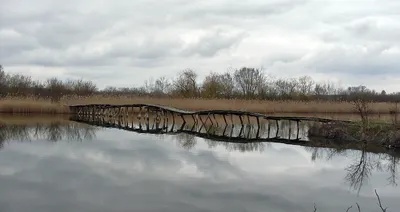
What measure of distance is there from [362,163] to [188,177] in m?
4.15

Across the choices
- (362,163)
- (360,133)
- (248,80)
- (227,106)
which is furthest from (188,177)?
(248,80)

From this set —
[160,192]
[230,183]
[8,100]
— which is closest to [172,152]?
Result: [230,183]

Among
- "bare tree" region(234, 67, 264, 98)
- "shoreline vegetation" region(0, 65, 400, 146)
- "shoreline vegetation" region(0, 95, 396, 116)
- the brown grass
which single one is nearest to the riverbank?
"shoreline vegetation" region(0, 65, 400, 146)

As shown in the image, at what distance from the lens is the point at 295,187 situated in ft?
23.2

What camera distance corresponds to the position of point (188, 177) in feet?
25.0

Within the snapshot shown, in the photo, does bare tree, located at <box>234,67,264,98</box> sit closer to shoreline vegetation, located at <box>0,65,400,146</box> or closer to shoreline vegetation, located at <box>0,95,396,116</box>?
shoreline vegetation, located at <box>0,65,400,146</box>

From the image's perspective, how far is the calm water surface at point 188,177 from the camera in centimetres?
585

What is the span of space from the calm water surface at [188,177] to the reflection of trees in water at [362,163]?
0.02m

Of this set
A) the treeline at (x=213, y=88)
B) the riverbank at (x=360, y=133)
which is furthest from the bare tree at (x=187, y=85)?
the riverbank at (x=360, y=133)

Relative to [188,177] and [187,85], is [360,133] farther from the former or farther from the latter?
[187,85]

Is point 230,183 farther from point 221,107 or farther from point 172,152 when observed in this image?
point 221,107

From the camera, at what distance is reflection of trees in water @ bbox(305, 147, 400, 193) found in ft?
26.0

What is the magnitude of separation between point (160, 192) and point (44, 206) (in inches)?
62.5

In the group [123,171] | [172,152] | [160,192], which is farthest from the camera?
[172,152]
